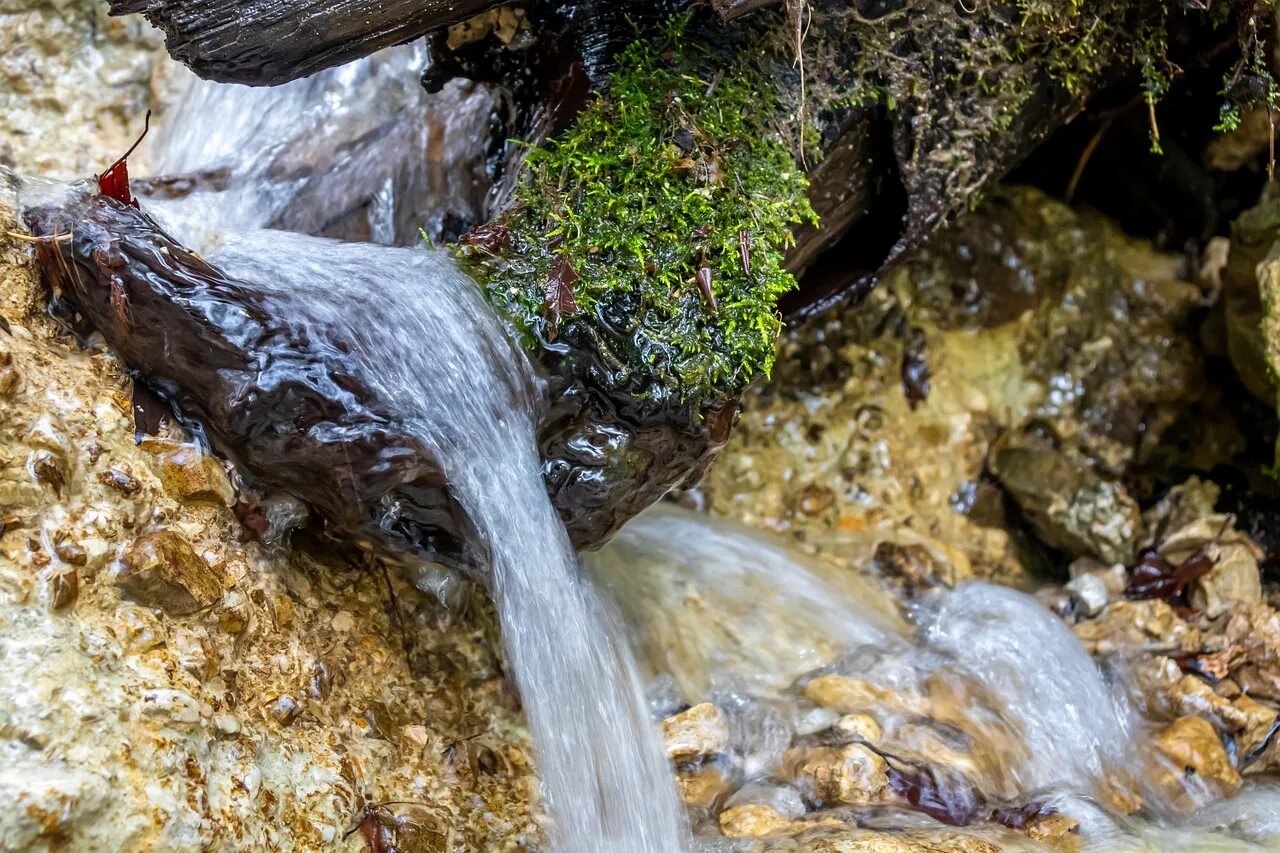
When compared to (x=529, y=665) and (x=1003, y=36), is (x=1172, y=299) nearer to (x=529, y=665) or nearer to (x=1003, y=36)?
(x=1003, y=36)

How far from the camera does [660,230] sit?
2.54 m

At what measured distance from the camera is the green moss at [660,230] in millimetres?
2500

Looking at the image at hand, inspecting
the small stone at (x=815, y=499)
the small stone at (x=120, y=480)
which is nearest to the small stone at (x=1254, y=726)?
the small stone at (x=815, y=499)

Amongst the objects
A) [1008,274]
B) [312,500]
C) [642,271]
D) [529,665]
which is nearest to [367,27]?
[642,271]

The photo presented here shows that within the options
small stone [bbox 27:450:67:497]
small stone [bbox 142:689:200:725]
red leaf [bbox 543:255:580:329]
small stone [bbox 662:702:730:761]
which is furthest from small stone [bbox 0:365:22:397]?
small stone [bbox 662:702:730:761]

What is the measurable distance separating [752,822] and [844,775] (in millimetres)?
334

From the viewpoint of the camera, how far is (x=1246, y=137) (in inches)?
175

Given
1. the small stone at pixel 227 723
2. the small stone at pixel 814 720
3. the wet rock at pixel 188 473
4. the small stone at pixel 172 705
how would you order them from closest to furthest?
the small stone at pixel 172 705
the small stone at pixel 227 723
the wet rock at pixel 188 473
the small stone at pixel 814 720

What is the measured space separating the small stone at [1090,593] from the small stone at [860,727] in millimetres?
1546

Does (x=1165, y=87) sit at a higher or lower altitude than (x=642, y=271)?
higher

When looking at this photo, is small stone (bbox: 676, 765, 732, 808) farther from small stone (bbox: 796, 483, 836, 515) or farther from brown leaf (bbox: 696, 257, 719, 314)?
small stone (bbox: 796, 483, 836, 515)

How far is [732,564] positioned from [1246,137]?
3.27 metres

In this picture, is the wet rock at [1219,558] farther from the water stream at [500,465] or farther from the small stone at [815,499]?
the water stream at [500,465]

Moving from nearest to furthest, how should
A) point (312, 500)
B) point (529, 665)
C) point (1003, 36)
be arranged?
1. point (312, 500)
2. point (529, 665)
3. point (1003, 36)
